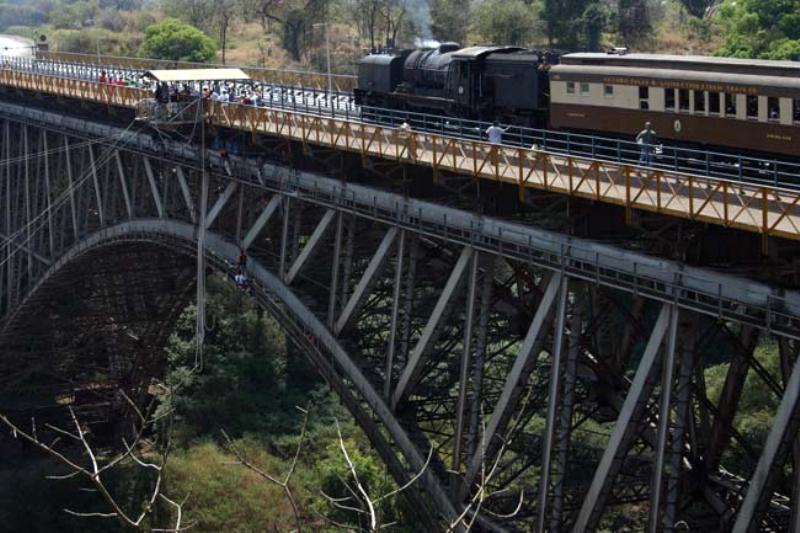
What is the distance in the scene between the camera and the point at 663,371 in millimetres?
19781

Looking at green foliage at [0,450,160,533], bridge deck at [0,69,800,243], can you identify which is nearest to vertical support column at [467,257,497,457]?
bridge deck at [0,69,800,243]

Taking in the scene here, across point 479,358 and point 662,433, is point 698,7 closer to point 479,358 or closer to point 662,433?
point 479,358

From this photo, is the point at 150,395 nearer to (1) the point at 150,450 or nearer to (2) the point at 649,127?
(1) the point at 150,450

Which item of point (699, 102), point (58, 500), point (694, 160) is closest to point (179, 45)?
point (58, 500)

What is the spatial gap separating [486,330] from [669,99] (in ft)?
21.3

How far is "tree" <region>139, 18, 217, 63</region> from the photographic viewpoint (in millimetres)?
97375

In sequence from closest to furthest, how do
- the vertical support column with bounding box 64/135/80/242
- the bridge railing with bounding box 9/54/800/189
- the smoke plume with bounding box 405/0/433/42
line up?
the bridge railing with bounding box 9/54/800/189 → the vertical support column with bounding box 64/135/80/242 → the smoke plume with bounding box 405/0/433/42

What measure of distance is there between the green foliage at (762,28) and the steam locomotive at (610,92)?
38.1 meters

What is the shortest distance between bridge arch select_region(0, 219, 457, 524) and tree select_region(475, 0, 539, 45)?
2035 inches

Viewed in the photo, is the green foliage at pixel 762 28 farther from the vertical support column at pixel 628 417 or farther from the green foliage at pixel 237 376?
the vertical support column at pixel 628 417

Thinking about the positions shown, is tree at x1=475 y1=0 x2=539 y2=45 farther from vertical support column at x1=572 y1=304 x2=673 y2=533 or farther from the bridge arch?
vertical support column at x1=572 y1=304 x2=673 y2=533

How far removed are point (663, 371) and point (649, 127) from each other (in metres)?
8.24

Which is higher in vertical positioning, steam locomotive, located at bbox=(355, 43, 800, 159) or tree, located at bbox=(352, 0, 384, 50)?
tree, located at bbox=(352, 0, 384, 50)

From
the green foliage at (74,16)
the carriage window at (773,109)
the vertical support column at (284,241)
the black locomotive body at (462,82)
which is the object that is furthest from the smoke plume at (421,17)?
the carriage window at (773,109)
